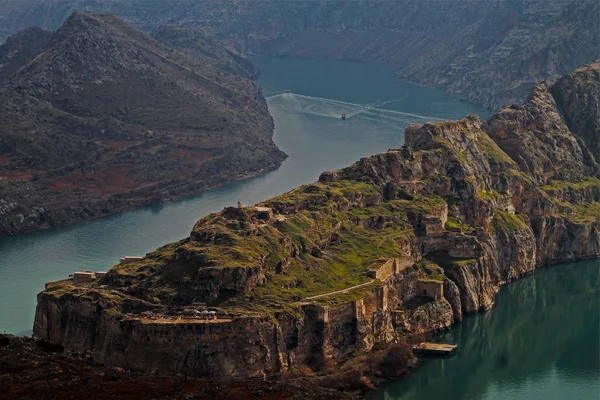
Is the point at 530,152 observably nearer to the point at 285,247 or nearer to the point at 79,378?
the point at 285,247

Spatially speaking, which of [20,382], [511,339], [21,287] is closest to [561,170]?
[511,339]

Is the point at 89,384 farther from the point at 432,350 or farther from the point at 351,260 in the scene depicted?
the point at 432,350

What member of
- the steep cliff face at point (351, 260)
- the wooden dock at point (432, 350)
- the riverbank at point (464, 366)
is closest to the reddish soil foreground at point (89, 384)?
the riverbank at point (464, 366)

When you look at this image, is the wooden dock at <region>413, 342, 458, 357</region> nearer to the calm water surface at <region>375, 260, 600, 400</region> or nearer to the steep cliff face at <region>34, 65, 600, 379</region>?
the calm water surface at <region>375, 260, 600, 400</region>

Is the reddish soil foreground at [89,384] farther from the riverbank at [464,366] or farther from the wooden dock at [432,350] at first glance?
the wooden dock at [432,350]

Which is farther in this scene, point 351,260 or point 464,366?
point 351,260

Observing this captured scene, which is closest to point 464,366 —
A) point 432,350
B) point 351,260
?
point 432,350
